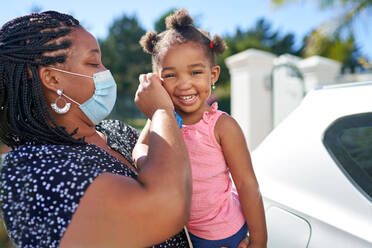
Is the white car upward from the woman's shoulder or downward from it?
downward

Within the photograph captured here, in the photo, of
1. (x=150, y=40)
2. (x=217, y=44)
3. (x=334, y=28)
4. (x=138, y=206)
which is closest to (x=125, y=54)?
(x=334, y=28)

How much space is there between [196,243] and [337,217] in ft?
2.22

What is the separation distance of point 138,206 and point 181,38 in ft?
3.39

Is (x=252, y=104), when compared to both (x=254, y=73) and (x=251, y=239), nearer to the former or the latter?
(x=254, y=73)

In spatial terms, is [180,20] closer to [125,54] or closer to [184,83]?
[184,83]

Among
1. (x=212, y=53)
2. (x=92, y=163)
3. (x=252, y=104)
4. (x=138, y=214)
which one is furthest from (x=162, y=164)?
(x=252, y=104)

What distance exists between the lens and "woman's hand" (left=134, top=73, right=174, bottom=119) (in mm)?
1368

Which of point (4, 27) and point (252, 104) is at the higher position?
point (4, 27)

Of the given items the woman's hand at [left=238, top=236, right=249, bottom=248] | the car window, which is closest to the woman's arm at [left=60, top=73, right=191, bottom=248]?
the woman's hand at [left=238, top=236, right=249, bottom=248]

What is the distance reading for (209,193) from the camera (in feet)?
5.35

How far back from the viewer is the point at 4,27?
1.54 meters

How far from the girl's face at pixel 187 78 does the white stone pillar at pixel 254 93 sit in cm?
596

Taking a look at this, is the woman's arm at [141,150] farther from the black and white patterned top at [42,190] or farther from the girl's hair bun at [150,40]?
the girl's hair bun at [150,40]

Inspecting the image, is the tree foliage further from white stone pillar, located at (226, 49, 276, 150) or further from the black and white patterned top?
the black and white patterned top
